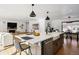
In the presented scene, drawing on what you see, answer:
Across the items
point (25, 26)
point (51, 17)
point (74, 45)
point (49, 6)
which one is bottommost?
point (74, 45)

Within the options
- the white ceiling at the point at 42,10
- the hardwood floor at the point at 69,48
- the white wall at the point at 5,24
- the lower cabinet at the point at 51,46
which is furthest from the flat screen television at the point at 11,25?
the hardwood floor at the point at 69,48

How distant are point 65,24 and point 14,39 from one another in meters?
1.04

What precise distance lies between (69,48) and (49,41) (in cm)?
42

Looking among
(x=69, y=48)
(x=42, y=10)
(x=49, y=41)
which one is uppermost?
(x=42, y=10)

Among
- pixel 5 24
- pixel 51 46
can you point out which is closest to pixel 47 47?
pixel 51 46

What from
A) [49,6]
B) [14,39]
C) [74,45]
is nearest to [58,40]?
[74,45]

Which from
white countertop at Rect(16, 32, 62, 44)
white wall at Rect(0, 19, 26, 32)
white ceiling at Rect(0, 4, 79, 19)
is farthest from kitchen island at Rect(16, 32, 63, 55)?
white ceiling at Rect(0, 4, 79, 19)

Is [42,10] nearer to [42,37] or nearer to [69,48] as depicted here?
[42,37]

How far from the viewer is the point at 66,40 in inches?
94.6

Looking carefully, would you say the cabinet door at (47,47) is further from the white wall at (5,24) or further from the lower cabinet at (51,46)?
the white wall at (5,24)

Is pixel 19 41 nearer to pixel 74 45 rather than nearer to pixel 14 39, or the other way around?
pixel 14 39

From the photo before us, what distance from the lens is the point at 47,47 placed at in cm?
244

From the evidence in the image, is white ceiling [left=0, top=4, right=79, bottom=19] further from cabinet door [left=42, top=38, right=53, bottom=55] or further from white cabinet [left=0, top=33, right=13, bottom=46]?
cabinet door [left=42, top=38, right=53, bottom=55]

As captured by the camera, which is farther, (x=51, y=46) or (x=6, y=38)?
(x=51, y=46)
